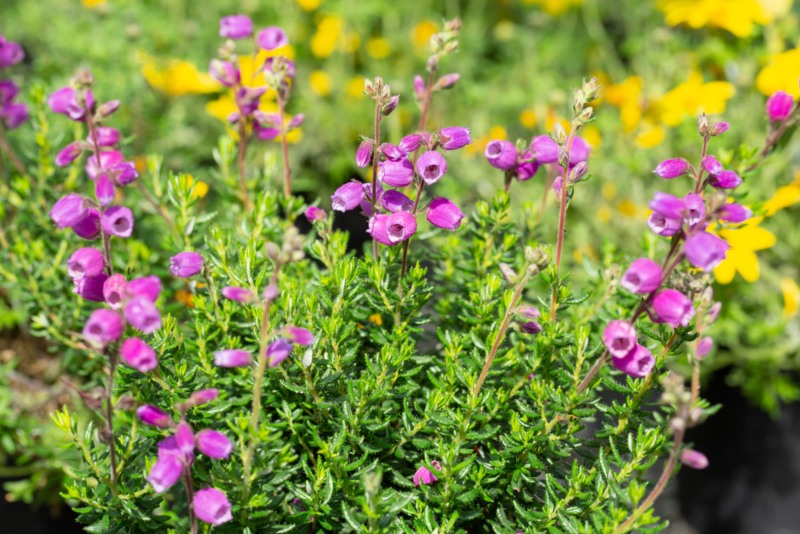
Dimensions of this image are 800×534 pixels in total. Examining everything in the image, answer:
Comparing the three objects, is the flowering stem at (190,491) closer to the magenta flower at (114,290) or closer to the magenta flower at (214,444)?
the magenta flower at (214,444)

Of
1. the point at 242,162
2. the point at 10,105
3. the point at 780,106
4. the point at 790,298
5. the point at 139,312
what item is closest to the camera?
the point at 139,312

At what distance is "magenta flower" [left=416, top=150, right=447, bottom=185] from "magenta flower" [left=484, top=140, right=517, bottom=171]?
0.25 meters

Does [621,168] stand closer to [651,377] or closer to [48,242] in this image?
[651,377]

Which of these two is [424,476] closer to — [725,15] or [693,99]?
[693,99]

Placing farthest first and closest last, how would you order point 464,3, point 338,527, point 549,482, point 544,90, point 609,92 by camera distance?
point 464,3
point 609,92
point 544,90
point 338,527
point 549,482

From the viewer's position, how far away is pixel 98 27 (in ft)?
10.1

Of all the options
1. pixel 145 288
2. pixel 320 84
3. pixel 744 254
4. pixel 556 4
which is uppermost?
pixel 145 288

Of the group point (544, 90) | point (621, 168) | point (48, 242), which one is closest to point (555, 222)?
point (621, 168)

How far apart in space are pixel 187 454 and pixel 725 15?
2590 millimetres

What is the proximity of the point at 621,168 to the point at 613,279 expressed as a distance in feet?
5.49

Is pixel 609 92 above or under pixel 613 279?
under

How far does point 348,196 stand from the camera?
1.27m

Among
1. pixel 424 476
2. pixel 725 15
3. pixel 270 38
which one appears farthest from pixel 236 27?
pixel 725 15

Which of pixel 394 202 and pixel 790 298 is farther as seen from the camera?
pixel 790 298
